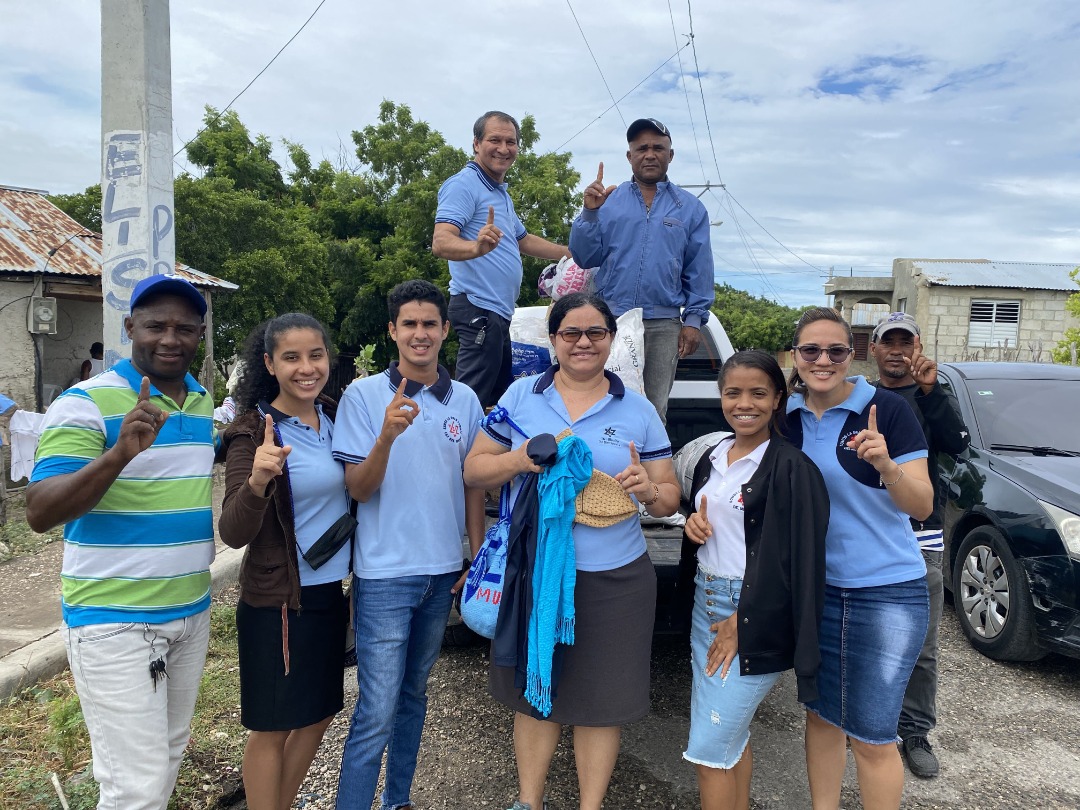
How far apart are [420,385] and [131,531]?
0.98 metres

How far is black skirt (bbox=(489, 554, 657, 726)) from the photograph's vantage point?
2.41 m

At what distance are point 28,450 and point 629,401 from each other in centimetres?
195

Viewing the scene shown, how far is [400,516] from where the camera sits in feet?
7.95

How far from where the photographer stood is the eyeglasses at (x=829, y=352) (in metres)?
2.39

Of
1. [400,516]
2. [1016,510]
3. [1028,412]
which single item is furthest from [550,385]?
[1028,412]

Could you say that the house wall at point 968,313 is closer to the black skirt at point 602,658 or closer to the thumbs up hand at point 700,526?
the thumbs up hand at point 700,526

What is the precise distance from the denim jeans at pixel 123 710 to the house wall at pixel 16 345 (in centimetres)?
1035

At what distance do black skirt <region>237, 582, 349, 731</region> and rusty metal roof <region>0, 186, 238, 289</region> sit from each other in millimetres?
8783

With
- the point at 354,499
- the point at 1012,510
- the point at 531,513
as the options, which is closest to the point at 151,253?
the point at 354,499

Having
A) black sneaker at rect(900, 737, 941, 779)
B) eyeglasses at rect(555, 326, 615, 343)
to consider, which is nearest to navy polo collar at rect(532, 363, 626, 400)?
eyeglasses at rect(555, 326, 615, 343)

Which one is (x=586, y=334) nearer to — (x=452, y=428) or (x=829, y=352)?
(x=452, y=428)

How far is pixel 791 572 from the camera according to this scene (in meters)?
2.22

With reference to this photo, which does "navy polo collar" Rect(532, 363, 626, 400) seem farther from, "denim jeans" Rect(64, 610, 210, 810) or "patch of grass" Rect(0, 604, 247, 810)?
"patch of grass" Rect(0, 604, 247, 810)

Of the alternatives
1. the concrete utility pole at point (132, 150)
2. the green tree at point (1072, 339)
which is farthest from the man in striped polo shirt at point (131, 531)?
the green tree at point (1072, 339)
